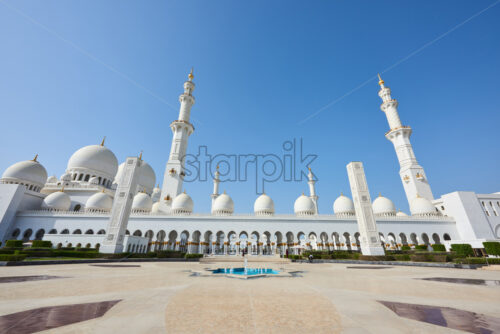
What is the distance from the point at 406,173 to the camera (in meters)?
38.3

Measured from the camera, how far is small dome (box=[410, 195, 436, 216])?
33.0 metres

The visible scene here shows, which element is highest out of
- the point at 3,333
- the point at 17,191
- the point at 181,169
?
the point at 181,169

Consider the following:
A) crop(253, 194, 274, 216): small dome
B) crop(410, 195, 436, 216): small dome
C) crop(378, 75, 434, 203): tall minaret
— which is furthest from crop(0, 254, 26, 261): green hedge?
crop(378, 75, 434, 203): tall minaret

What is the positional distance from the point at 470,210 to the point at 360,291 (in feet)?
123

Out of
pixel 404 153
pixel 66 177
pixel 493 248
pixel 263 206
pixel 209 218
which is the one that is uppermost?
pixel 404 153

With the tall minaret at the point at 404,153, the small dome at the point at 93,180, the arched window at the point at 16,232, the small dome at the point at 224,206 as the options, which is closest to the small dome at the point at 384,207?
the tall minaret at the point at 404,153

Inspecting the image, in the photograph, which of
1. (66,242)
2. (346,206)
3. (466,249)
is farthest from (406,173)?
(66,242)

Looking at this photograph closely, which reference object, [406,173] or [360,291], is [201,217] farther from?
[406,173]

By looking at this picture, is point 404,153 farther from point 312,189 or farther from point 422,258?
point 422,258

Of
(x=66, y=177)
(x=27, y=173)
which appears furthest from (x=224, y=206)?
(x=27, y=173)

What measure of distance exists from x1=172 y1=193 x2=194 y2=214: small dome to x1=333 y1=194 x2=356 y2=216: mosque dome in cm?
2321

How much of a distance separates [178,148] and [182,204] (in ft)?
34.9

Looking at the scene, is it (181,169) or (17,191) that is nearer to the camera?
(17,191)

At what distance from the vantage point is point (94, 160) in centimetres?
3769
